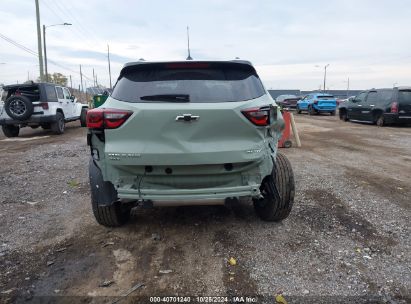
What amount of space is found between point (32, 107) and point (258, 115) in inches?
432

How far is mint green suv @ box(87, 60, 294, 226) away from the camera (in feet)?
10.2

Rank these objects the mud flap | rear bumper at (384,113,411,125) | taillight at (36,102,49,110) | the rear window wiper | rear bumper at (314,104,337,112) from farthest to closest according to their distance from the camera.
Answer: rear bumper at (314,104,337,112) → rear bumper at (384,113,411,125) → taillight at (36,102,49,110) → the mud flap → the rear window wiper

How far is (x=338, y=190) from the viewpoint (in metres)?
5.35

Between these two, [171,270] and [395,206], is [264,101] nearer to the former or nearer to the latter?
[171,270]

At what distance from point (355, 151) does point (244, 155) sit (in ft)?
22.4

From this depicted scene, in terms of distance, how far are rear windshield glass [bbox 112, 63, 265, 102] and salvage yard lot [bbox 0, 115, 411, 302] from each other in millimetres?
1524

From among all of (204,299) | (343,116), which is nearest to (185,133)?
(204,299)

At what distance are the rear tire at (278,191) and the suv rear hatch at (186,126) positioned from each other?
593 mm

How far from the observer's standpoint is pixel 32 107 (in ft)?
39.2

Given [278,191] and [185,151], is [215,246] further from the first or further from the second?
[185,151]

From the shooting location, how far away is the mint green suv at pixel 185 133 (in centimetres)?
311

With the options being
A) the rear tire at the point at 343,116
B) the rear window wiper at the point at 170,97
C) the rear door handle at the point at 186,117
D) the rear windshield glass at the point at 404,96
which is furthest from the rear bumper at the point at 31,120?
the rear tire at the point at 343,116

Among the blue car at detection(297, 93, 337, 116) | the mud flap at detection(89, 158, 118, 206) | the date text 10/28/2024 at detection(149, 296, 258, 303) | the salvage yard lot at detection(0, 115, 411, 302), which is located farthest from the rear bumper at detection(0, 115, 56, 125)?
the blue car at detection(297, 93, 337, 116)

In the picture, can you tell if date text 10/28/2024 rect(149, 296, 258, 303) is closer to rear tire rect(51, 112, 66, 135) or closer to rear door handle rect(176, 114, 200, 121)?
rear door handle rect(176, 114, 200, 121)
